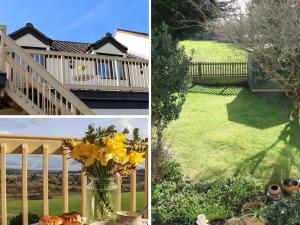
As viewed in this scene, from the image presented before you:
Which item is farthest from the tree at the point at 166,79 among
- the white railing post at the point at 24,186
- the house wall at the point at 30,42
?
the house wall at the point at 30,42

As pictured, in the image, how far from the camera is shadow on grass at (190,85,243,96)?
3822 millimetres

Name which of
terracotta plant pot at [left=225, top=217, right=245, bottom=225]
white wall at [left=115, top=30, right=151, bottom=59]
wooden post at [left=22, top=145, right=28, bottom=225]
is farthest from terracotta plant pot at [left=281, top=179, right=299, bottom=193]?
wooden post at [left=22, top=145, right=28, bottom=225]

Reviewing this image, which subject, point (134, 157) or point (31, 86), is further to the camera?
point (31, 86)

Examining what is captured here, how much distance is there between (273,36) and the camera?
367cm

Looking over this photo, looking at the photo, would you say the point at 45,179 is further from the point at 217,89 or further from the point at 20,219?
the point at 217,89

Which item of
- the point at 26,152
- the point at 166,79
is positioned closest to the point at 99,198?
the point at 26,152

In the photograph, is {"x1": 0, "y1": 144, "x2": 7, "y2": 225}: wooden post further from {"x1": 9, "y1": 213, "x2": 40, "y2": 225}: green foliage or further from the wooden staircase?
the wooden staircase

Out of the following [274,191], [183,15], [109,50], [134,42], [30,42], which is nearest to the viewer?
[274,191]

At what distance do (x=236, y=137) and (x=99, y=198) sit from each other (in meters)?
1.83

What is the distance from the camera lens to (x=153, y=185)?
12.0ft

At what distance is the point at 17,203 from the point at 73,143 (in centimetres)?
115

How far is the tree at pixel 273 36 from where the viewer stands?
11.9ft

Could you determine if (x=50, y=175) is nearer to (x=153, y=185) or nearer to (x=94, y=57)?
(x=153, y=185)

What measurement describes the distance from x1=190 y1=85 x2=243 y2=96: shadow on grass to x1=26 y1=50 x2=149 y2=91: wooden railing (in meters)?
1.05
